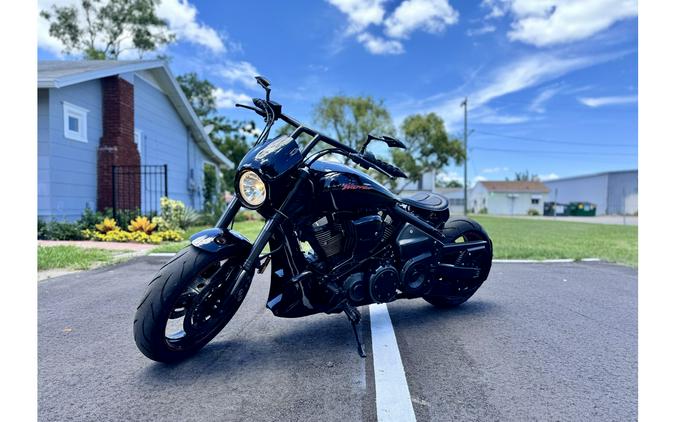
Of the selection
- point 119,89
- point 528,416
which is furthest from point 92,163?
point 528,416

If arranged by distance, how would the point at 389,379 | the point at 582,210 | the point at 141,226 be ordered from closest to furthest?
the point at 389,379
the point at 141,226
the point at 582,210

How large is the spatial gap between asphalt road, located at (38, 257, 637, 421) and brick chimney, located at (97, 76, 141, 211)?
688cm

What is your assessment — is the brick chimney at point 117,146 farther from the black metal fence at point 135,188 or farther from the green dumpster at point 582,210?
the green dumpster at point 582,210

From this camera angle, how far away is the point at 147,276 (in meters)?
4.38

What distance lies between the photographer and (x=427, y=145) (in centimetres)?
2741

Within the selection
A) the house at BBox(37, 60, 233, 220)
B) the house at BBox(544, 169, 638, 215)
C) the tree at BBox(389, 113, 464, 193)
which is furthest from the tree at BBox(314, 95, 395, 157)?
the house at BBox(544, 169, 638, 215)

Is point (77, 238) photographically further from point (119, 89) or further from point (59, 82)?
point (119, 89)

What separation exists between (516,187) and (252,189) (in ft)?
189

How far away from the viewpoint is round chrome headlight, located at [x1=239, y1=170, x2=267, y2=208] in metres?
2.03

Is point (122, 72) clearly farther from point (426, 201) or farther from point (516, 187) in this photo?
point (516, 187)

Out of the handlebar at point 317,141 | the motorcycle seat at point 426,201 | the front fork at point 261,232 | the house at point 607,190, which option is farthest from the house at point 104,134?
the house at point 607,190

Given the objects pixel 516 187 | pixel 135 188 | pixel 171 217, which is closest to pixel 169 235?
pixel 171 217

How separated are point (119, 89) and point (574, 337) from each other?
36.3 ft

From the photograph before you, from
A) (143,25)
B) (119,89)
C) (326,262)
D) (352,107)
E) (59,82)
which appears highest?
(143,25)
